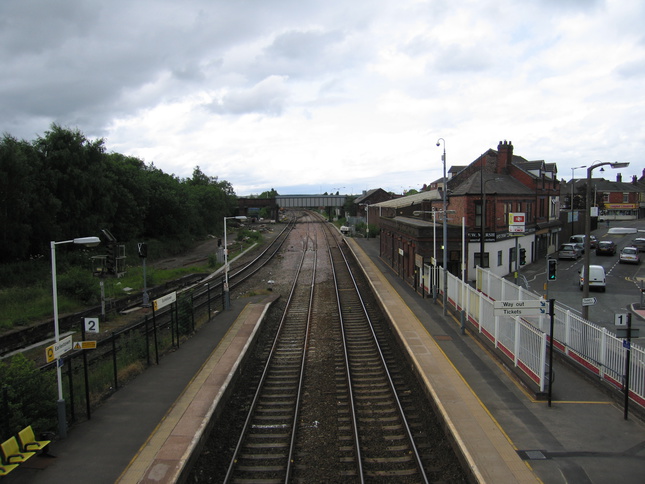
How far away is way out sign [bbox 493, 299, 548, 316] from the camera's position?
13703 millimetres

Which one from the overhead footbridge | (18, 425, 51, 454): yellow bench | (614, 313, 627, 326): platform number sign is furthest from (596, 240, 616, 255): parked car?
the overhead footbridge

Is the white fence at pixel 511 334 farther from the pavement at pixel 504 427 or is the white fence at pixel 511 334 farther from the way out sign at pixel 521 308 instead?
the pavement at pixel 504 427

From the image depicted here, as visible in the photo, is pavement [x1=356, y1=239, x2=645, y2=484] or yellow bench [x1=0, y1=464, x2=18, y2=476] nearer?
→ yellow bench [x1=0, y1=464, x2=18, y2=476]

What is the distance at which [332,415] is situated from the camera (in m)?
12.6

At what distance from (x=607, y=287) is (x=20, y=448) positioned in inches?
1278

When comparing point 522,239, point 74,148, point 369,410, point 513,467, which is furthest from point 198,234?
point 513,467

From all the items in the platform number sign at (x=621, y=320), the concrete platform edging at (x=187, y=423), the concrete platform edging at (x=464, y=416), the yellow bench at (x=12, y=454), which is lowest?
the concrete platform edging at (x=464, y=416)

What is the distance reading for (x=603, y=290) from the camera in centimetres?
2808

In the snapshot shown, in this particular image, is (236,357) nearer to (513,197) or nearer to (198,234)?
(513,197)

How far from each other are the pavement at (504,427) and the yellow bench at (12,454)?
0.41 m

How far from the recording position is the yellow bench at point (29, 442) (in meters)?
9.11

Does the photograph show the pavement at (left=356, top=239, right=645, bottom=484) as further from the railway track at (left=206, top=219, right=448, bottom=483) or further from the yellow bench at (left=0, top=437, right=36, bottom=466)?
the yellow bench at (left=0, top=437, right=36, bottom=466)

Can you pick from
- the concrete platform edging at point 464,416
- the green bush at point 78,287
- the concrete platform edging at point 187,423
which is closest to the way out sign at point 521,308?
the concrete platform edging at point 464,416

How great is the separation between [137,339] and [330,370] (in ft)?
24.7
